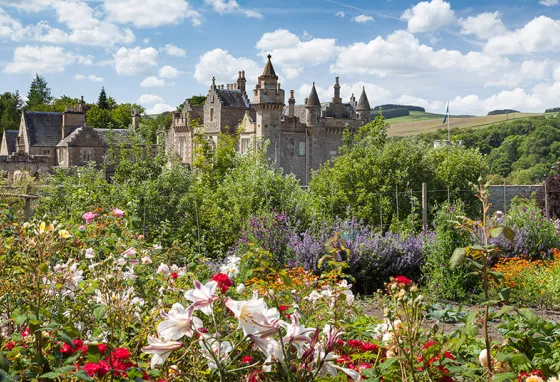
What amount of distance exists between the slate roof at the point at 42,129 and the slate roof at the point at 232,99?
1542cm

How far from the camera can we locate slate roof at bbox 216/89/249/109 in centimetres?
4528

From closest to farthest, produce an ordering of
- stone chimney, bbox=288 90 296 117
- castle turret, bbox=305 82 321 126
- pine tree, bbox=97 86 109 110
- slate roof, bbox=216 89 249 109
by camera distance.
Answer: castle turret, bbox=305 82 321 126 → slate roof, bbox=216 89 249 109 → stone chimney, bbox=288 90 296 117 → pine tree, bbox=97 86 109 110

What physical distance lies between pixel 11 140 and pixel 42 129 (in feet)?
27.2

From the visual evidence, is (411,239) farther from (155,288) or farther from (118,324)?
(118,324)

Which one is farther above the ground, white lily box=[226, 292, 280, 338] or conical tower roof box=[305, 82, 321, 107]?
conical tower roof box=[305, 82, 321, 107]

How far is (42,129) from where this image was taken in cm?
5191

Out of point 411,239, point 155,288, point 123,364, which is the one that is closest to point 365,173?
point 411,239

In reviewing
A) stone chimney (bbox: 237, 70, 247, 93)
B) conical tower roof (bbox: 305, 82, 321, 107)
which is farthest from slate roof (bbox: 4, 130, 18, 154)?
conical tower roof (bbox: 305, 82, 321, 107)

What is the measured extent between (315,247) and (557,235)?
17.3 feet

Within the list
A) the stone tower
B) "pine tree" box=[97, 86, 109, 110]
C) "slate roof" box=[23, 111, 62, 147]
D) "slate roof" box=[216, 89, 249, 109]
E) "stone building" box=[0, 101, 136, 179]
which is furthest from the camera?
"pine tree" box=[97, 86, 109, 110]

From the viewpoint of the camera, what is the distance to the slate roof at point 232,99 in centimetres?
4528

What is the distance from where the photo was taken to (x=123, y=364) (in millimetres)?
2631

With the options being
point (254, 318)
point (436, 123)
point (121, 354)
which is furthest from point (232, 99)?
point (436, 123)

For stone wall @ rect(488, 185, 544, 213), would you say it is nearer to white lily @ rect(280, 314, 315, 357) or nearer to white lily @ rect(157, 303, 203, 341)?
white lily @ rect(280, 314, 315, 357)
